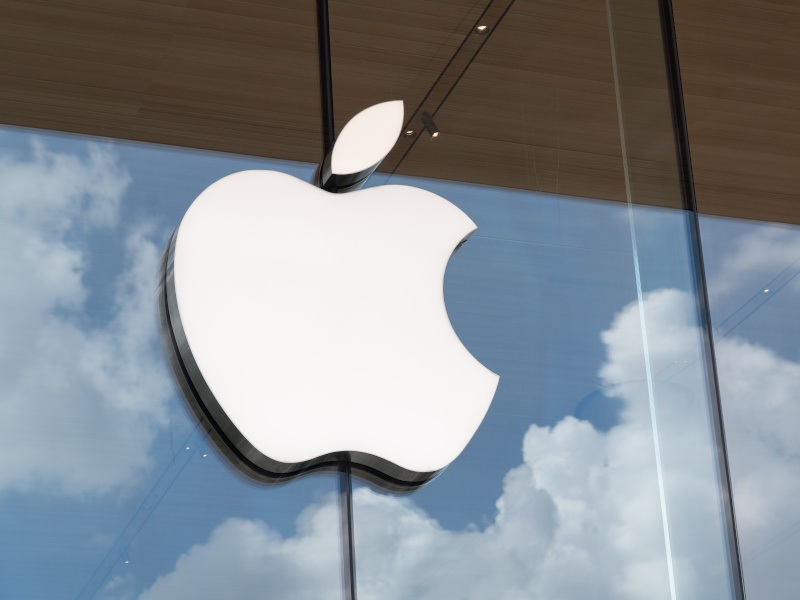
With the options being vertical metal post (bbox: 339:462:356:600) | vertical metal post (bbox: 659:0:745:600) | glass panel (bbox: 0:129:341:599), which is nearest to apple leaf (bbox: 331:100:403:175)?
glass panel (bbox: 0:129:341:599)

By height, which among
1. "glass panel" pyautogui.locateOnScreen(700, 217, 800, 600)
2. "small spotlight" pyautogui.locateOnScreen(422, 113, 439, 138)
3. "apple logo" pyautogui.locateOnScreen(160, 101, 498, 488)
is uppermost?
"small spotlight" pyautogui.locateOnScreen(422, 113, 439, 138)

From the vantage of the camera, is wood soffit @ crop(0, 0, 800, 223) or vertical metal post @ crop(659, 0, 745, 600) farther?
vertical metal post @ crop(659, 0, 745, 600)

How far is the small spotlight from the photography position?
3322 mm

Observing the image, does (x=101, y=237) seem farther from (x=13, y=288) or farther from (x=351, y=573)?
(x=351, y=573)

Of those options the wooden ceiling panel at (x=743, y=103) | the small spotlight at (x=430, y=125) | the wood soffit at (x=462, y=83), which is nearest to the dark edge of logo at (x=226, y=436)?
the wood soffit at (x=462, y=83)

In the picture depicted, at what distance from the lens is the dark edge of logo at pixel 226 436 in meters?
2.75

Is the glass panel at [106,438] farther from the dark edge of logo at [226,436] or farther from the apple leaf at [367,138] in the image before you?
the apple leaf at [367,138]

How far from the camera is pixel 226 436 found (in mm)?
2760

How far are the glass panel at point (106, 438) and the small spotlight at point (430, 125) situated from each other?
2.54ft

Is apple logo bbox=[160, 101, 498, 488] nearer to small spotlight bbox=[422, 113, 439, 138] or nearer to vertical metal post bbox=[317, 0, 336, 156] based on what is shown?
vertical metal post bbox=[317, 0, 336, 156]

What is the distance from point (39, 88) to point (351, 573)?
4.72 feet

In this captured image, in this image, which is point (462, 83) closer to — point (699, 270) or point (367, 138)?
point (367, 138)

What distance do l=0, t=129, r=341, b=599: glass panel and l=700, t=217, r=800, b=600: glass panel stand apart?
48.9 inches

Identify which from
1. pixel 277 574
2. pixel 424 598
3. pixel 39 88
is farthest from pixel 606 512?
pixel 39 88
